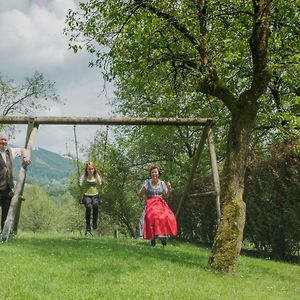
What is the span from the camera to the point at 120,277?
730cm

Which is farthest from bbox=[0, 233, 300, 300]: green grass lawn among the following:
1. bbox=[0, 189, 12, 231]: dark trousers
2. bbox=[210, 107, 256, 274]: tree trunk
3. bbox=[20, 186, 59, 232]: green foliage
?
bbox=[20, 186, 59, 232]: green foliage

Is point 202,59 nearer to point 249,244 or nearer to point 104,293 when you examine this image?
point 104,293

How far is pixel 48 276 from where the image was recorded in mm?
6977

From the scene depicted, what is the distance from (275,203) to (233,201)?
5.44 metres

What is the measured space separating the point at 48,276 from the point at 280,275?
212 inches

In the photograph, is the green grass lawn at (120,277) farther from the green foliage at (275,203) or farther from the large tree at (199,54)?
the green foliage at (275,203)

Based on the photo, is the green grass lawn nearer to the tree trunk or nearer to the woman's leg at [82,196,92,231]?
the tree trunk

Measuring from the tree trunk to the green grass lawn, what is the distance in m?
0.41

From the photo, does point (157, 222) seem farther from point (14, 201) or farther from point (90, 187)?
point (14, 201)

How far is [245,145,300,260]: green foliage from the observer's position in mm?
13586

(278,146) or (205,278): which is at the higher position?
(278,146)

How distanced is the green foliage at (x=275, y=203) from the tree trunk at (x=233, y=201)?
4.45 m

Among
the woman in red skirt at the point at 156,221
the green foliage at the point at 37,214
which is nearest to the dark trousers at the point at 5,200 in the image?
the woman in red skirt at the point at 156,221

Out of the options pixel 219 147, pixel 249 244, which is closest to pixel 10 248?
pixel 249 244
